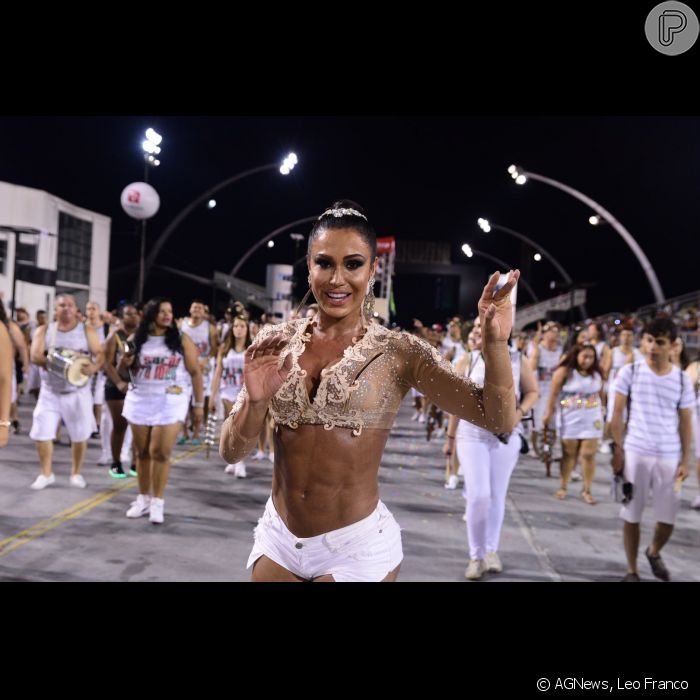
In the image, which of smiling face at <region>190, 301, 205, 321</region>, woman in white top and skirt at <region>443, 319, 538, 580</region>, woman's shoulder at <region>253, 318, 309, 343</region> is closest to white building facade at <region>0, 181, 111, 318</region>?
smiling face at <region>190, 301, 205, 321</region>

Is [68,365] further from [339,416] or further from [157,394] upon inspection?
[339,416]

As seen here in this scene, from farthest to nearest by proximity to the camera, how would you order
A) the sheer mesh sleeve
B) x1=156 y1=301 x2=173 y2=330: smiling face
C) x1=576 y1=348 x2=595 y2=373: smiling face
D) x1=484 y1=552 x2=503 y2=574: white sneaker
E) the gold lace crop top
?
x1=576 y1=348 x2=595 y2=373: smiling face, x1=156 y1=301 x2=173 y2=330: smiling face, x1=484 y1=552 x2=503 y2=574: white sneaker, the gold lace crop top, the sheer mesh sleeve

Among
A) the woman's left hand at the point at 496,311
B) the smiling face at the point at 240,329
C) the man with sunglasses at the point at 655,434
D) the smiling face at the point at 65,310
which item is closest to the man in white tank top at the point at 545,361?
the smiling face at the point at 240,329

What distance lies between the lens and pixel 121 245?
47.8 metres

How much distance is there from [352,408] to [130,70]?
3.96 metres

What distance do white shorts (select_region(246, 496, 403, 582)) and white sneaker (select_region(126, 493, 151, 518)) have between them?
4.95 meters

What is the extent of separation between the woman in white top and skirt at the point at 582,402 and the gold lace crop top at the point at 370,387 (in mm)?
6753

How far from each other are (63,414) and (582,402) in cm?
607

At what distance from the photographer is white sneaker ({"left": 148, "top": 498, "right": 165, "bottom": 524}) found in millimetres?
7148

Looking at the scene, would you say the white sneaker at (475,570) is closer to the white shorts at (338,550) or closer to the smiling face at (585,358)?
the white shorts at (338,550)

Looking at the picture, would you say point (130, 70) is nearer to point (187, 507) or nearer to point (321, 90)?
point (321, 90)

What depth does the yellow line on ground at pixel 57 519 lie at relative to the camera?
6.34 meters

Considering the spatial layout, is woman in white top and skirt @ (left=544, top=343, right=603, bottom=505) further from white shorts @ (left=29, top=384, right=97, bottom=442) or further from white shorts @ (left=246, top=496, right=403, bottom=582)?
white shorts @ (left=246, top=496, right=403, bottom=582)
